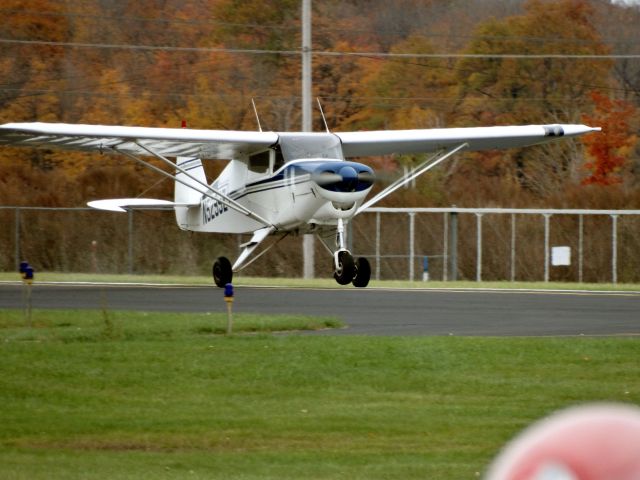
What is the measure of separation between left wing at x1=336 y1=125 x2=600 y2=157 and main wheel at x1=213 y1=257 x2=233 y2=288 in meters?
3.48

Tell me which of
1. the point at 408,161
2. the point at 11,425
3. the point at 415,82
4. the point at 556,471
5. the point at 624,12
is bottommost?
the point at 11,425

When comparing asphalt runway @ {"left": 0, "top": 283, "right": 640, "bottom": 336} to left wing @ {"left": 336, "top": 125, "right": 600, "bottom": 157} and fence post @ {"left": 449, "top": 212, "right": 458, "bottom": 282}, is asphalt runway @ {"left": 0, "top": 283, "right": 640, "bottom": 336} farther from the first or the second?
fence post @ {"left": 449, "top": 212, "right": 458, "bottom": 282}

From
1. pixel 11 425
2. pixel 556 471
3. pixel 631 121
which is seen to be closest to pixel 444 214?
pixel 631 121

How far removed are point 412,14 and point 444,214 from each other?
39.2 m

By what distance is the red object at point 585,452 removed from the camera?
1665 mm

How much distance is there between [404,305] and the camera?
72.5 ft

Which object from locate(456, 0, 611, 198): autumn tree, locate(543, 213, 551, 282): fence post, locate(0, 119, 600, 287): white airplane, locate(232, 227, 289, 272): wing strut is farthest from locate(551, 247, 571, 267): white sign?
locate(456, 0, 611, 198): autumn tree

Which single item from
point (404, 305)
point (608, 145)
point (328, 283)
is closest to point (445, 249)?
point (328, 283)

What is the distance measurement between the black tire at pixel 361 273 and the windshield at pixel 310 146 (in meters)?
2.03

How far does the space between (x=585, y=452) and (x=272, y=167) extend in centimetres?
2377

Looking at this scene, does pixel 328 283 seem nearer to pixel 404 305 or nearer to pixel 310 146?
pixel 310 146

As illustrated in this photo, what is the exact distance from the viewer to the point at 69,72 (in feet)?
197

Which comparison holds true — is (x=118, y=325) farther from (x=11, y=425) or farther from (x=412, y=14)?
(x=412, y=14)

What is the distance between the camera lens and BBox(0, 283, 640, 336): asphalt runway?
59.0 ft
